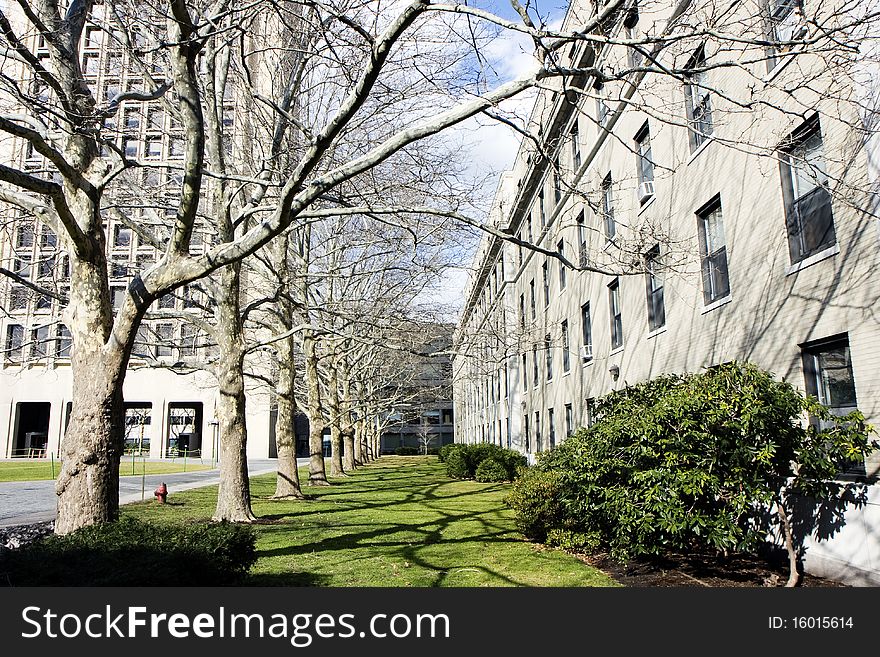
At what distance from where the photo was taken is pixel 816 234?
32.3 ft

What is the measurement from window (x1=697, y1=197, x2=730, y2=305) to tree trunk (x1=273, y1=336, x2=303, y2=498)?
431 inches

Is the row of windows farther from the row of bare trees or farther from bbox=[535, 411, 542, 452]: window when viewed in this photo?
bbox=[535, 411, 542, 452]: window

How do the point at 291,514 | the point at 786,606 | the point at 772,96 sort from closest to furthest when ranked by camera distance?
the point at 786,606, the point at 772,96, the point at 291,514

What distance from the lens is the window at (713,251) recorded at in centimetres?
1290

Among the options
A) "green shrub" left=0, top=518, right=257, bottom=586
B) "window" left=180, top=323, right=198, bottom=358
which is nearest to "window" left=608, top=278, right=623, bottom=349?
"window" left=180, top=323, right=198, bottom=358

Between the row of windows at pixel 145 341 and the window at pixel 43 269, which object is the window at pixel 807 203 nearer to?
the row of windows at pixel 145 341

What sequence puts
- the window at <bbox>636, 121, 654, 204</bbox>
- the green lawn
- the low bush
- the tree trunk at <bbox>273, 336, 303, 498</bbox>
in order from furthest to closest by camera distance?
the low bush < the tree trunk at <bbox>273, 336, 303, 498</bbox> < the window at <bbox>636, 121, 654, 204</bbox> < the green lawn

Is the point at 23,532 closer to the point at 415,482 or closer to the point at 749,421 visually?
the point at 749,421

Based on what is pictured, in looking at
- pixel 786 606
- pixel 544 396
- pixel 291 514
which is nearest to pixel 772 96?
pixel 786 606

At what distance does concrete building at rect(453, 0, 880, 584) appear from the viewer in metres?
7.96

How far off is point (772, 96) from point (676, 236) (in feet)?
12.9

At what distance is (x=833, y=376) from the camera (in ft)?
31.4

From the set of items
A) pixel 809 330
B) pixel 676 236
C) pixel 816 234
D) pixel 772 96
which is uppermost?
pixel 772 96

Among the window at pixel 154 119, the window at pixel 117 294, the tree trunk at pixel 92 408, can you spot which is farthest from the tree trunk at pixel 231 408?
the window at pixel 117 294
